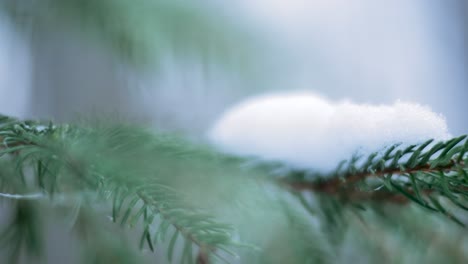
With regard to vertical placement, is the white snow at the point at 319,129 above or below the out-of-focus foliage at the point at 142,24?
below

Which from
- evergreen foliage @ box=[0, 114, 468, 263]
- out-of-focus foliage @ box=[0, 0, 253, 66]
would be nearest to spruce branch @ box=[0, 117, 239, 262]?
evergreen foliage @ box=[0, 114, 468, 263]

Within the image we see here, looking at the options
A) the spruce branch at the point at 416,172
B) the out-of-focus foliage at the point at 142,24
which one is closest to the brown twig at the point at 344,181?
the spruce branch at the point at 416,172

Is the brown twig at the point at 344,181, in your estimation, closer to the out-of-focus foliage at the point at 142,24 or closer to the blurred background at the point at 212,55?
the blurred background at the point at 212,55

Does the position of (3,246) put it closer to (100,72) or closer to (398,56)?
(100,72)

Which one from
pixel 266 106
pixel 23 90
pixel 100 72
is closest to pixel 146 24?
pixel 266 106

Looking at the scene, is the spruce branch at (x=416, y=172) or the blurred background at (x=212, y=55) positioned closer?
the spruce branch at (x=416, y=172)

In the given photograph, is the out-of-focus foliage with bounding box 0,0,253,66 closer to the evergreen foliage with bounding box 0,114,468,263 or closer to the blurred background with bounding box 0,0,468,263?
the blurred background with bounding box 0,0,468,263
